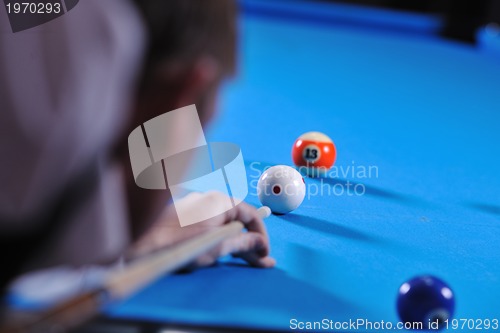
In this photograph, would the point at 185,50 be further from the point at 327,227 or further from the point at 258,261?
the point at 327,227

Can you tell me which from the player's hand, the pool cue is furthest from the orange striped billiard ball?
the pool cue

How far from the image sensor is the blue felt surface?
1.51 meters

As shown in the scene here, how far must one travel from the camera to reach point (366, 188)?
2.20m

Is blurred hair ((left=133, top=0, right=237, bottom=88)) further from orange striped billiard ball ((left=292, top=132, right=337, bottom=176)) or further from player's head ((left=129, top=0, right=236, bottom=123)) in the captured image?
orange striped billiard ball ((left=292, top=132, right=337, bottom=176))

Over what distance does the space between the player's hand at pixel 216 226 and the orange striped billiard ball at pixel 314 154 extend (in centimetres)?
56

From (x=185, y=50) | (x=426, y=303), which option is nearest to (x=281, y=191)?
(x=426, y=303)

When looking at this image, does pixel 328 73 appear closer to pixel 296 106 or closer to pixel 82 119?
pixel 296 106

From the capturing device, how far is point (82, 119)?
3.11 ft

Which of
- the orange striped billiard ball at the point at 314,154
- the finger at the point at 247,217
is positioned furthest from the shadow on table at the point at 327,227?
the orange striped billiard ball at the point at 314,154

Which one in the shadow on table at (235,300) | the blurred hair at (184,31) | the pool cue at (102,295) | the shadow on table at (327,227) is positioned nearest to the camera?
the pool cue at (102,295)

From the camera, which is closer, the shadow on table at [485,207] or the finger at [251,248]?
the finger at [251,248]

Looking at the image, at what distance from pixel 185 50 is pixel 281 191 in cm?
103

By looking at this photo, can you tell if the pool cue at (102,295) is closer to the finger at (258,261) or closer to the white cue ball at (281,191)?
the finger at (258,261)

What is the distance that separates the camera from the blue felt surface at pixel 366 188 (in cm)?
151
